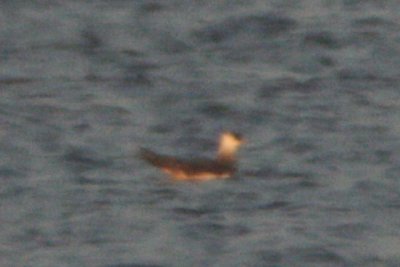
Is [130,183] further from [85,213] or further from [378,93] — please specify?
[378,93]

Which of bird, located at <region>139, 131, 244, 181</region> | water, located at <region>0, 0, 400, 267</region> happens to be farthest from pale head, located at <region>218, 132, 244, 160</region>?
water, located at <region>0, 0, 400, 267</region>

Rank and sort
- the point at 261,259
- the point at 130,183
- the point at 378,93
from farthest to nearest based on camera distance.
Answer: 1. the point at 378,93
2. the point at 130,183
3. the point at 261,259

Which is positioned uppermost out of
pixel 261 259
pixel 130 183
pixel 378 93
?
pixel 378 93

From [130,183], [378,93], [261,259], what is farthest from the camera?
[378,93]

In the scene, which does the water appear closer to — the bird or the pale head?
the bird

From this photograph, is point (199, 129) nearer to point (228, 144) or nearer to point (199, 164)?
point (199, 164)

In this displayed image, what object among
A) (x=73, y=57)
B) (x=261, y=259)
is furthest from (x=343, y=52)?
(x=261, y=259)

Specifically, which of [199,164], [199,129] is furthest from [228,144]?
[199,129]

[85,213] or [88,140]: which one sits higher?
[88,140]
